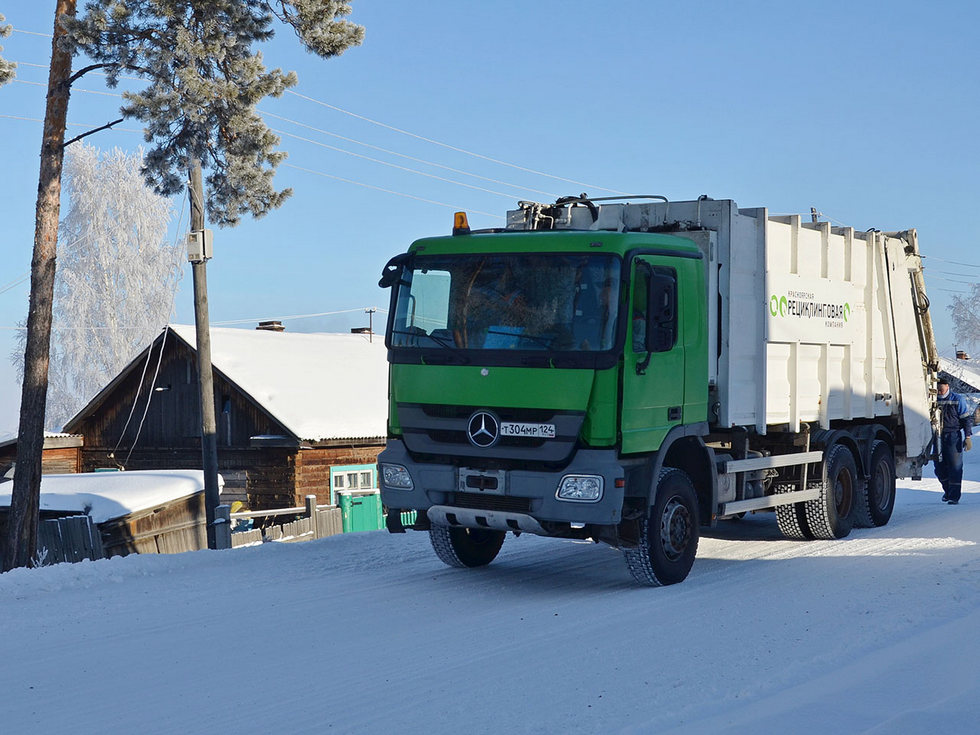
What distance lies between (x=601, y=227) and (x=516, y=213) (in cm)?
88

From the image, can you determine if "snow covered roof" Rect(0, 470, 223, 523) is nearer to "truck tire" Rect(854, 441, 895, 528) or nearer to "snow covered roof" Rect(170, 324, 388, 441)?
"snow covered roof" Rect(170, 324, 388, 441)

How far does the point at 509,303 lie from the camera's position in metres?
8.42

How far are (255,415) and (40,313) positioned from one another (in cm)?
1310

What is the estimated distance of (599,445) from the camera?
319 inches

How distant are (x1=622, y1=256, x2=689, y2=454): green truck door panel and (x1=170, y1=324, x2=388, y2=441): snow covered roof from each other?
61.7 feet

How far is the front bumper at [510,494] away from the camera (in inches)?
318

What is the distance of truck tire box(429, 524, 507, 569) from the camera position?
982 cm

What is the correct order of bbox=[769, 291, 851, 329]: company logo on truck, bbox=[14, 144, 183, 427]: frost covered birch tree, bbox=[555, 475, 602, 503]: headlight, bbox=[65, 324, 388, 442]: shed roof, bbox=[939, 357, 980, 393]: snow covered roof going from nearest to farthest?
bbox=[555, 475, 602, 503]: headlight, bbox=[769, 291, 851, 329]: company logo on truck, bbox=[65, 324, 388, 442]: shed roof, bbox=[14, 144, 183, 427]: frost covered birch tree, bbox=[939, 357, 980, 393]: snow covered roof

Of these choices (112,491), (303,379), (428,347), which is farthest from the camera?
(303,379)

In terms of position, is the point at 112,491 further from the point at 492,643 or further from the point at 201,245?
the point at 492,643

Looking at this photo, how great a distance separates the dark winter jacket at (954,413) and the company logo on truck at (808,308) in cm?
439

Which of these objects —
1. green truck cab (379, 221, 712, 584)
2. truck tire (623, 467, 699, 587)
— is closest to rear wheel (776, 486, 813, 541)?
truck tire (623, 467, 699, 587)

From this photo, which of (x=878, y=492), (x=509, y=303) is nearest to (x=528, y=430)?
(x=509, y=303)

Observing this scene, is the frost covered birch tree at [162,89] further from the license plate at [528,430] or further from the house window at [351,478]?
the house window at [351,478]
